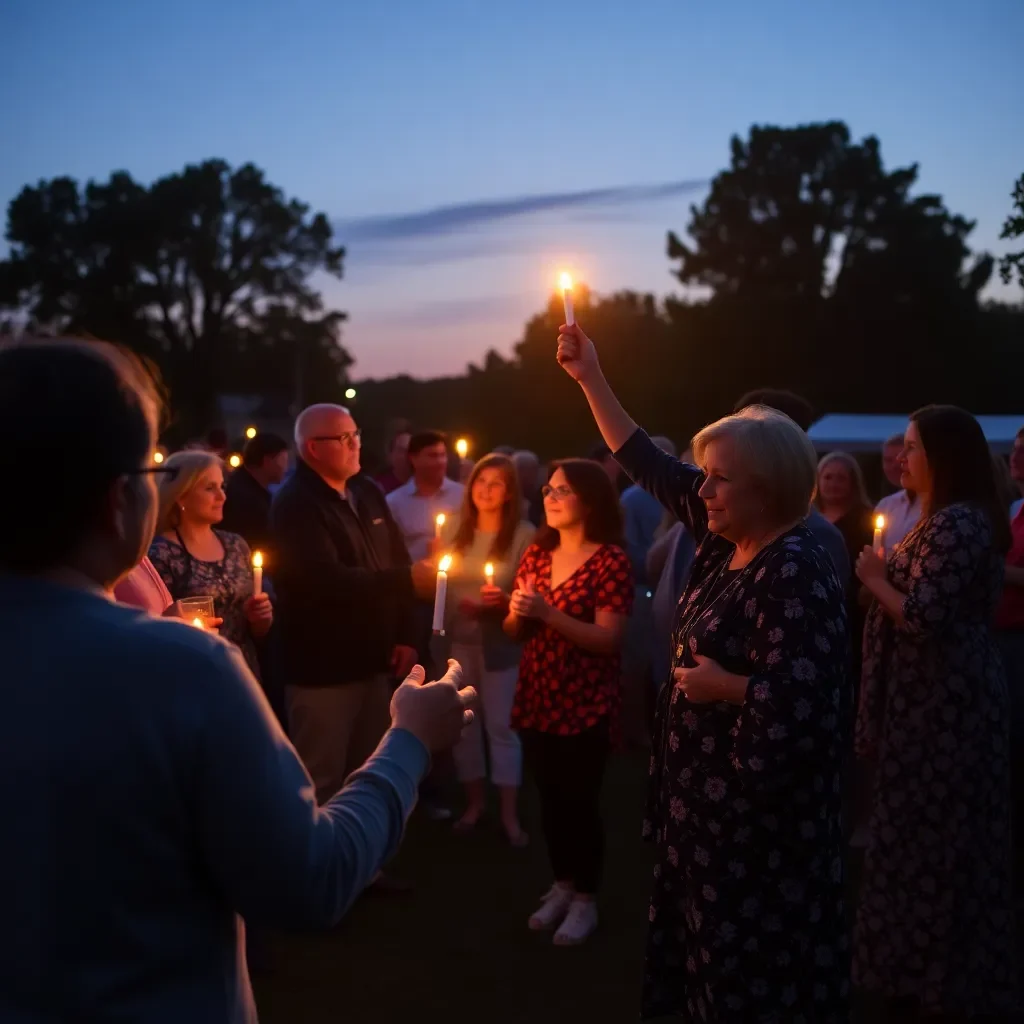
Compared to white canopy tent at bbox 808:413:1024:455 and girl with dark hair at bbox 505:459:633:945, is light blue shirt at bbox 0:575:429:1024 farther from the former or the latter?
white canopy tent at bbox 808:413:1024:455

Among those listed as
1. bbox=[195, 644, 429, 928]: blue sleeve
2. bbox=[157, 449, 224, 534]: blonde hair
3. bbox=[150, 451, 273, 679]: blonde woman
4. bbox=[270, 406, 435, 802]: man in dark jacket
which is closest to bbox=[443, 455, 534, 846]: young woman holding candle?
bbox=[270, 406, 435, 802]: man in dark jacket

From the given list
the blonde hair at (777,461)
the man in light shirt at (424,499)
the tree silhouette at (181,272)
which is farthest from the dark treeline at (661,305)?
the blonde hair at (777,461)

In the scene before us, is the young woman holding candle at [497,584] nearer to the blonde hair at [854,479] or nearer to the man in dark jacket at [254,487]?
the man in dark jacket at [254,487]

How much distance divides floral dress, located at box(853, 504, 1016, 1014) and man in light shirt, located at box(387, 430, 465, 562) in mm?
3688

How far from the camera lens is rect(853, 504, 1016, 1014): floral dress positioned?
13.3 ft

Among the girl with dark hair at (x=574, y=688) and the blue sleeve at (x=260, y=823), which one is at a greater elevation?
the blue sleeve at (x=260, y=823)

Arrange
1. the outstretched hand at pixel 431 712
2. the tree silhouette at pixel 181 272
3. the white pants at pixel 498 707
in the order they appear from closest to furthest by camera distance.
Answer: the outstretched hand at pixel 431 712 → the white pants at pixel 498 707 → the tree silhouette at pixel 181 272

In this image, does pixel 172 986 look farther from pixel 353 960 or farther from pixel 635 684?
pixel 635 684

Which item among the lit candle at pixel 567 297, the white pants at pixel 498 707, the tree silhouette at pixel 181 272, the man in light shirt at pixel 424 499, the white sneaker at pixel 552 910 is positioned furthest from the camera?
the tree silhouette at pixel 181 272

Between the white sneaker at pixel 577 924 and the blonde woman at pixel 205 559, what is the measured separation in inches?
71.8

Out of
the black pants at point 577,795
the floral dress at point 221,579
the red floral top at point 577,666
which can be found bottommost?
the black pants at point 577,795

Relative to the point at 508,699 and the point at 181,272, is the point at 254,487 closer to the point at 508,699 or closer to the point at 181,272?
the point at 508,699

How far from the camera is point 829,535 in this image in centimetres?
472

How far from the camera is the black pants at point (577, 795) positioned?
197 inches
